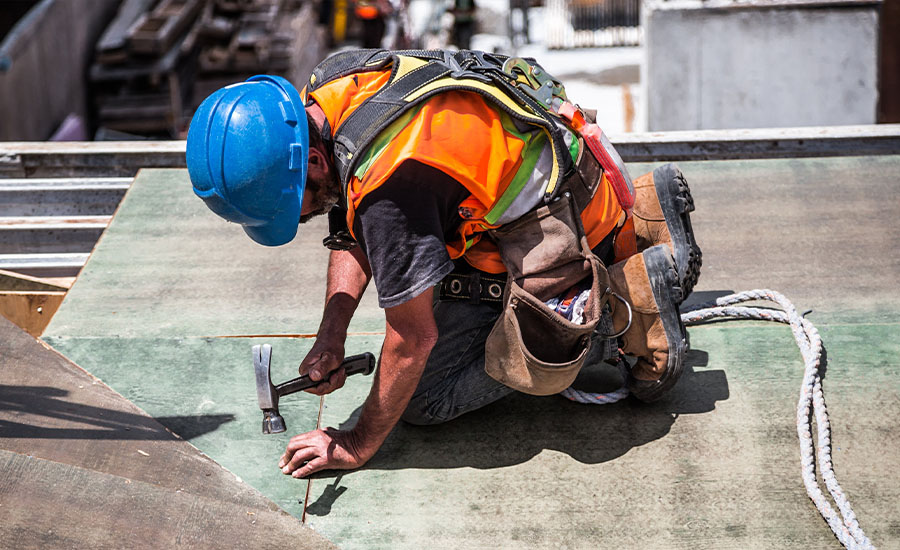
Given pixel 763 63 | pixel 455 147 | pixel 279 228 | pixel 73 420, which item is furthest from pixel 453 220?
pixel 763 63

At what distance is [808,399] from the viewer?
2.87 metres

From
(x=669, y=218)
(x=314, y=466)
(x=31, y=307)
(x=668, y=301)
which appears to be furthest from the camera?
(x=31, y=307)

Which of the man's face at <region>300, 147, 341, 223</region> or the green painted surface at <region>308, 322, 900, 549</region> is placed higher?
the man's face at <region>300, 147, 341, 223</region>

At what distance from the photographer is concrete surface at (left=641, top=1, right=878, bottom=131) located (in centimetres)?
900

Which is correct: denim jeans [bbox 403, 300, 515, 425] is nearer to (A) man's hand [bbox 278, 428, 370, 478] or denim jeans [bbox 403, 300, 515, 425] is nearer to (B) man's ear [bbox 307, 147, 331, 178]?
(A) man's hand [bbox 278, 428, 370, 478]

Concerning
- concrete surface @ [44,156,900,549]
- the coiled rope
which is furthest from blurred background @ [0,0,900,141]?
the coiled rope

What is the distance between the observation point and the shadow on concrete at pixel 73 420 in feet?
9.43

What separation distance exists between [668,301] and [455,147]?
0.91 meters

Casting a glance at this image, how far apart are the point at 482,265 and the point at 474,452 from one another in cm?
58

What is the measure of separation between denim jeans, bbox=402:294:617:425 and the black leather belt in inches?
1.2

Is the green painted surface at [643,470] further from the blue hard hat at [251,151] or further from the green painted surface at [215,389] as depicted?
the blue hard hat at [251,151]

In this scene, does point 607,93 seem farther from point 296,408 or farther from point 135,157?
point 296,408

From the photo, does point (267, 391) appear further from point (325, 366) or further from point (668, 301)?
point (668, 301)

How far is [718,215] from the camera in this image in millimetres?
4230
